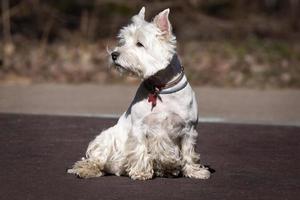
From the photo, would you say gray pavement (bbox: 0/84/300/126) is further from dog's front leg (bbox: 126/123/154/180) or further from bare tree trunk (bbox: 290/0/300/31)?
bare tree trunk (bbox: 290/0/300/31)

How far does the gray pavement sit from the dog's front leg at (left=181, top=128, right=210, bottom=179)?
15.3ft

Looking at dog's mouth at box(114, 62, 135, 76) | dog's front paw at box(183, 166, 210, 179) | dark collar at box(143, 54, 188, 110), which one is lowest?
dog's front paw at box(183, 166, 210, 179)

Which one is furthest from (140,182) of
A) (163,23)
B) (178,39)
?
(178,39)

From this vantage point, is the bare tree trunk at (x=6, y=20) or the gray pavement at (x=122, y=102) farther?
the bare tree trunk at (x=6, y=20)

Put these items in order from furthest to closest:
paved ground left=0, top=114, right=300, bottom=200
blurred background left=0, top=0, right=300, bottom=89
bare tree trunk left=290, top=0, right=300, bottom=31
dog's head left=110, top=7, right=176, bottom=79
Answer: bare tree trunk left=290, top=0, right=300, bottom=31
blurred background left=0, top=0, right=300, bottom=89
dog's head left=110, top=7, right=176, bottom=79
paved ground left=0, top=114, right=300, bottom=200

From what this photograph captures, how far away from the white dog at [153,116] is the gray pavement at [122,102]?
15.8 feet

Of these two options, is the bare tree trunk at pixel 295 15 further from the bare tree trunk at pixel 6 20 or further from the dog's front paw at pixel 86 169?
the dog's front paw at pixel 86 169

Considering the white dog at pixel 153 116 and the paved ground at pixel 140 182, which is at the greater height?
the white dog at pixel 153 116

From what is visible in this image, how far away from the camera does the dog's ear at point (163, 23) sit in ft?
27.3

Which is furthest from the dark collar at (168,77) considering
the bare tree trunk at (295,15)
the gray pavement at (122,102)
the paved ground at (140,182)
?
A: the bare tree trunk at (295,15)

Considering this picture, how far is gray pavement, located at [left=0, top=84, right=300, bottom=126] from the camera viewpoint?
1378 centimetres

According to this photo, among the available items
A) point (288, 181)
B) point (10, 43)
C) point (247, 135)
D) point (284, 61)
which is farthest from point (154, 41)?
point (10, 43)

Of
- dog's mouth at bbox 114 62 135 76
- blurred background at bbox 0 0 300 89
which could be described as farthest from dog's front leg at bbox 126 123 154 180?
blurred background at bbox 0 0 300 89

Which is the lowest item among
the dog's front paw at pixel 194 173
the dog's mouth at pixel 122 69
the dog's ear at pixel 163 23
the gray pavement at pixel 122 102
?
the gray pavement at pixel 122 102
